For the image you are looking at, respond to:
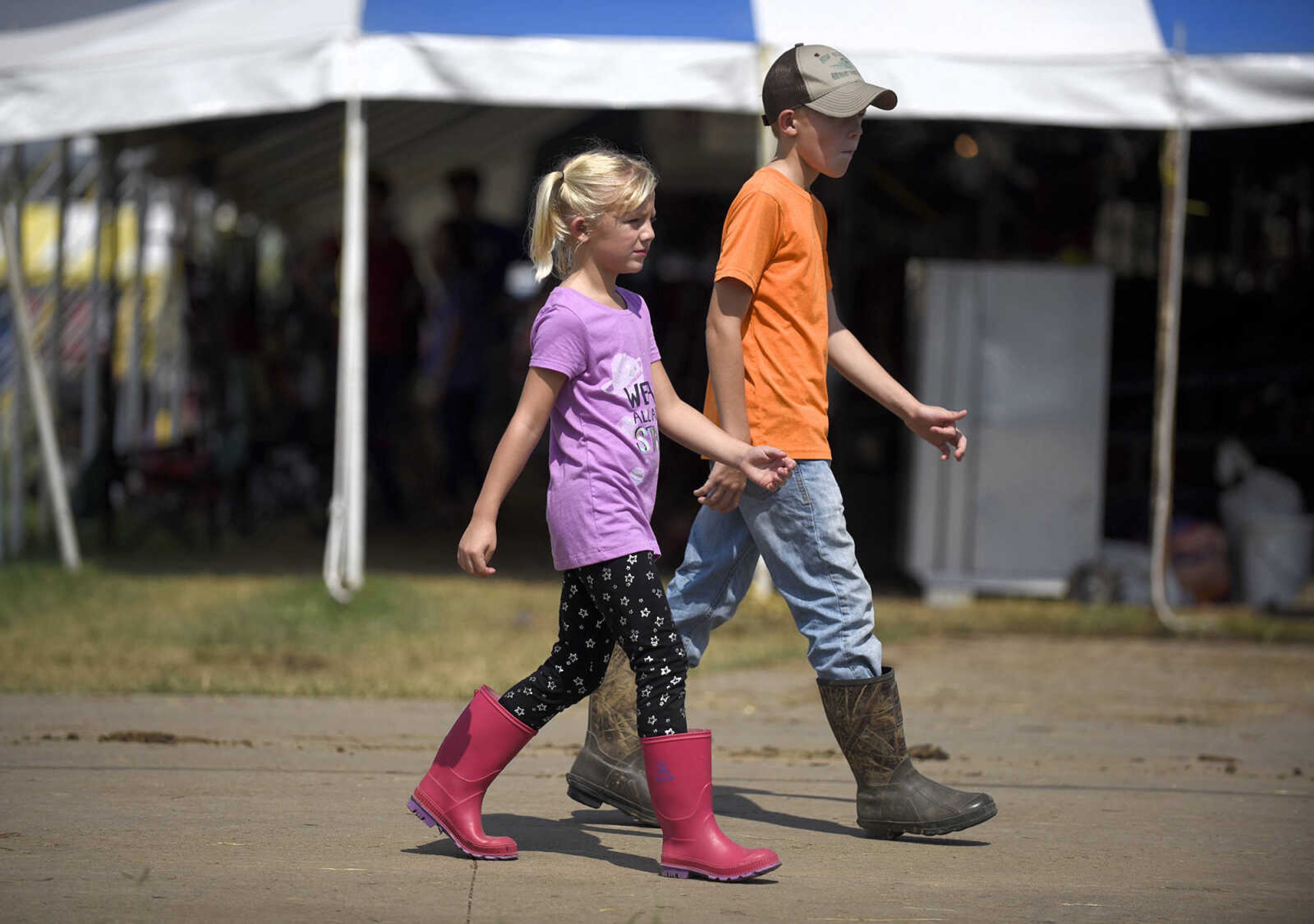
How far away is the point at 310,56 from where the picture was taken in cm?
699

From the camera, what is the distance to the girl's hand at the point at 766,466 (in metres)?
3.27

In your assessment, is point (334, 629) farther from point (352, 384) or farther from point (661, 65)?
point (661, 65)

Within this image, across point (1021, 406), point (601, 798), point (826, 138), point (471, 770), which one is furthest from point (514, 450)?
point (1021, 406)

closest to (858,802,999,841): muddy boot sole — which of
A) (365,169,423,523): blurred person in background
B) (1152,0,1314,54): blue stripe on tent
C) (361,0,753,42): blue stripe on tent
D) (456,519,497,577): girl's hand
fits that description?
(456,519,497,577): girl's hand

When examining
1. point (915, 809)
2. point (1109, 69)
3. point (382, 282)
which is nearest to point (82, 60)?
point (382, 282)

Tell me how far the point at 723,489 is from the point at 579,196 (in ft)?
2.34

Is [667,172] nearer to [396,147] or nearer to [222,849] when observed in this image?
[396,147]

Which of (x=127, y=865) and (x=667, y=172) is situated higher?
(x=667, y=172)

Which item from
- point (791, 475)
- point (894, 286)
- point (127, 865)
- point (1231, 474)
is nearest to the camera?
point (127, 865)

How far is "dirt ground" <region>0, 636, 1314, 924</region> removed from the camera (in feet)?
10.4

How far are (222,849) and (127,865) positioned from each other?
221 millimetres

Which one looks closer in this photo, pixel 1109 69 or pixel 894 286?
pixel 1109 69

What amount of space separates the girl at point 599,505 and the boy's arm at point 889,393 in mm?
576

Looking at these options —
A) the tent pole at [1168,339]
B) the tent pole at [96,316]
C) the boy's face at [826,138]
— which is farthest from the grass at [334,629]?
the boy's face at [826,138]
